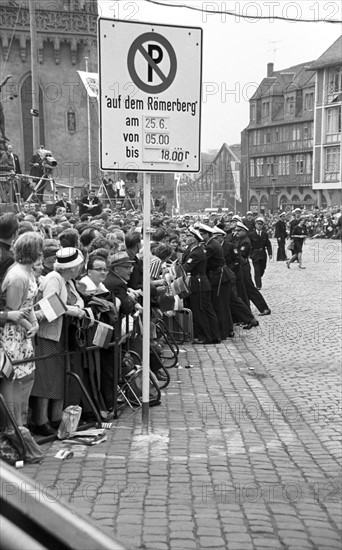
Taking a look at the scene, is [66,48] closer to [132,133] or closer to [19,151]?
[19,151]

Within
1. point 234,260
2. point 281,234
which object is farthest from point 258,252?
point 281,234

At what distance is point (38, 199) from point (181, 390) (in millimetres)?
15753

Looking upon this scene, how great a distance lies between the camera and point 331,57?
6650cm

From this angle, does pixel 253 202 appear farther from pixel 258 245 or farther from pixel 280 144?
pixel 258 245

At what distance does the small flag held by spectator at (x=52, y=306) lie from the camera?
19.6 ft

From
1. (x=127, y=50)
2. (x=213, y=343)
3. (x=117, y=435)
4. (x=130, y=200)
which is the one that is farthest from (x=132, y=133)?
(x=130, y=200)

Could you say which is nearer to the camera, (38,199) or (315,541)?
(315,541)

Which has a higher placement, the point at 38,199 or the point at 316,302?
the point at 38,199

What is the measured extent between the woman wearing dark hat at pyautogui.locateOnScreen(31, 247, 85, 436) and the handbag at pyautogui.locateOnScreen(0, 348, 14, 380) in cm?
66

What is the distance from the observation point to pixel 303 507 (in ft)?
15.8

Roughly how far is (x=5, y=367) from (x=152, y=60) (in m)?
3.01

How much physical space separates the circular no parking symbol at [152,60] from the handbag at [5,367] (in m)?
2.67

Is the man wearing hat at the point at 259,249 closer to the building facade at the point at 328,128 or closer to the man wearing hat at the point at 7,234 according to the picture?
the man wearing hat at the point at 7,234

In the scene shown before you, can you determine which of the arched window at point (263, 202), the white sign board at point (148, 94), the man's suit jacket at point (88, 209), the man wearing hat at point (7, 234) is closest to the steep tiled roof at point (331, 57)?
the arched window at point (263, 202)
